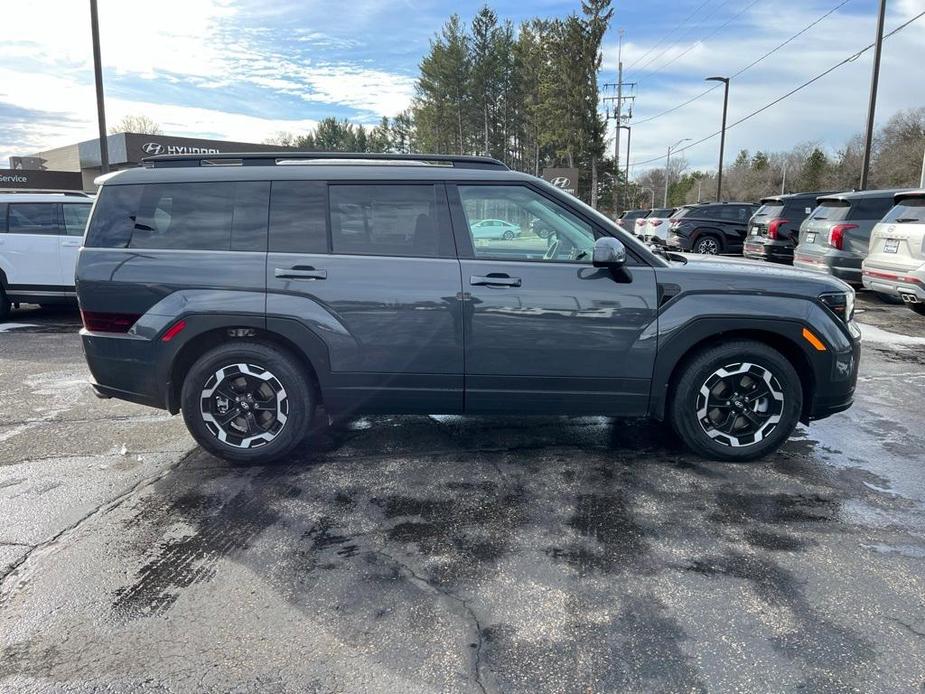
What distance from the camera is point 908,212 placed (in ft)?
29.9

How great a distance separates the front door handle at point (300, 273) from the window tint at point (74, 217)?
288 inches

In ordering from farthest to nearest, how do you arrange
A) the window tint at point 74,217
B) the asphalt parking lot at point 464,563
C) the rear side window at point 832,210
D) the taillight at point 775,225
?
the taillight at point 775,225
the rear side window at point 832,210
the window tint at point 74,217
the asphalt parking lot at point 464,563

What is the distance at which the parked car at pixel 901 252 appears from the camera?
8648mm

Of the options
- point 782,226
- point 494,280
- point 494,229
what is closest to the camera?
point 494,280

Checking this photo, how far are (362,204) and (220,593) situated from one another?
2405mm

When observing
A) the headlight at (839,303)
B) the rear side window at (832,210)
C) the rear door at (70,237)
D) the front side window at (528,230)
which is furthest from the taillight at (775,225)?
the rear door at (70,237)

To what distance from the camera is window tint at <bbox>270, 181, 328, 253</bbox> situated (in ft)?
13.3

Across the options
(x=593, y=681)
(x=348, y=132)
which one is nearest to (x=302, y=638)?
(x=593, y=681)

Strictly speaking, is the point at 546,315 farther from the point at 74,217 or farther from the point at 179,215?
the point at 74,217

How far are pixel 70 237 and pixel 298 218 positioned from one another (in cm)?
735

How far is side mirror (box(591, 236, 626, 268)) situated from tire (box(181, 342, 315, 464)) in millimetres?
2012

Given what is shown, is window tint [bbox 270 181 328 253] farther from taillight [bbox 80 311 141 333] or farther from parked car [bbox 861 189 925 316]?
parked car [bbox 861 189 925 316]

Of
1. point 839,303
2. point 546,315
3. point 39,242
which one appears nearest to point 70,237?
point 39,242

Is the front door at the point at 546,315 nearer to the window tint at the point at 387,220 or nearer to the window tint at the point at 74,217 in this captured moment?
the window tint at the point at 387,220
